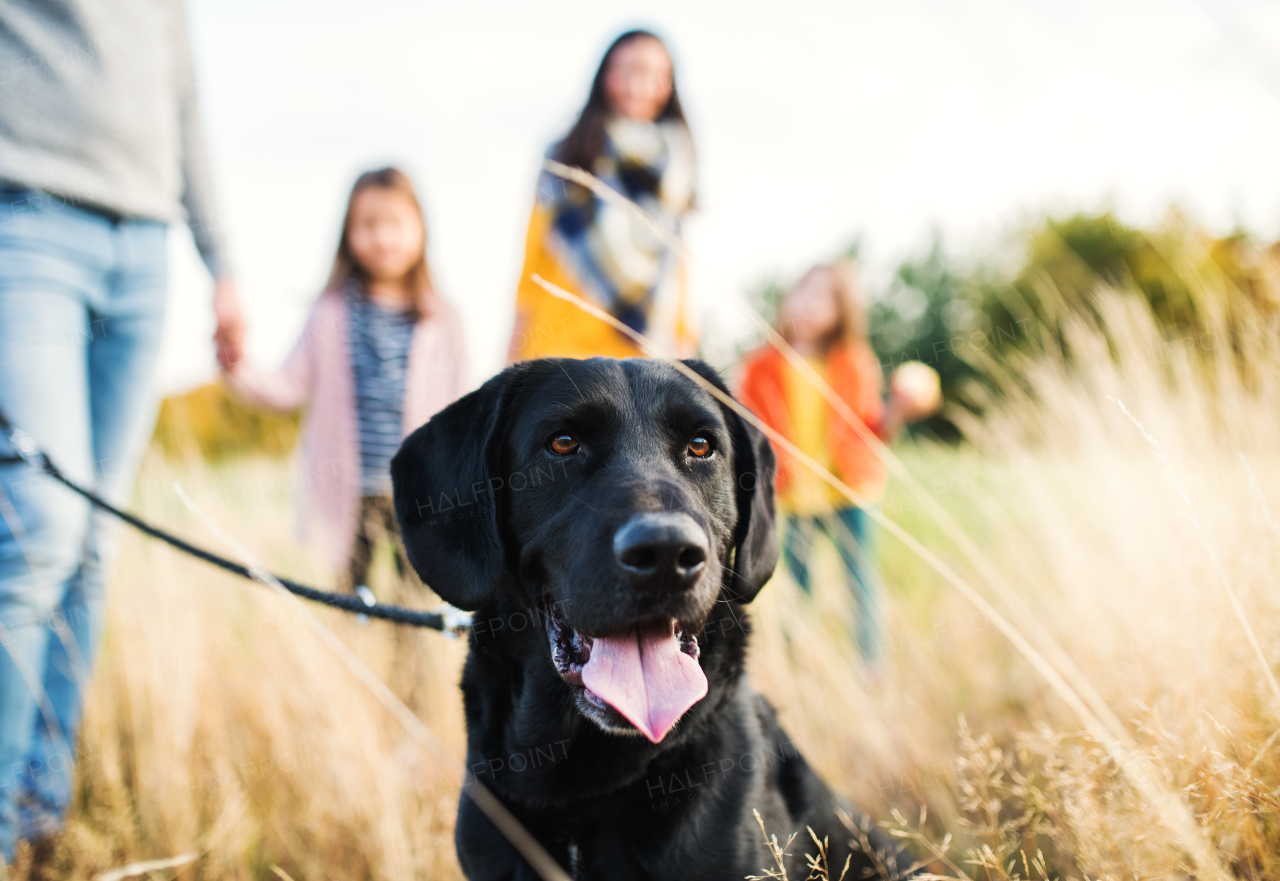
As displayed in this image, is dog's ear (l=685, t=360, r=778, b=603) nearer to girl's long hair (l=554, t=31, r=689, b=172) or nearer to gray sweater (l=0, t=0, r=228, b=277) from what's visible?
girl's long hair (l=554, t=31, r=689, b=172)

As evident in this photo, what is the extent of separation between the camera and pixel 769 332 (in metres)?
1.81

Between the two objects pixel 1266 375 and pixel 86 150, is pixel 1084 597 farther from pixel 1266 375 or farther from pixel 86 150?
pixel 86 150

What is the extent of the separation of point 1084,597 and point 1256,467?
0.83 meters

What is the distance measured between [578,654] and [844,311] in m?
3.74

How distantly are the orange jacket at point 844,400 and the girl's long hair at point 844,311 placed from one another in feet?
0.26

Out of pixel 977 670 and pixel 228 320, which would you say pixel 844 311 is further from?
pixel 228 320

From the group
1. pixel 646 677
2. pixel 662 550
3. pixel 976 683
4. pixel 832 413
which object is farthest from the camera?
pixel 832 413

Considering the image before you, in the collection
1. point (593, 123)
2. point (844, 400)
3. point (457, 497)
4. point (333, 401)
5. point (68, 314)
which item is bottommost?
point (333, 401)

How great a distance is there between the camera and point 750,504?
1852 millimetres

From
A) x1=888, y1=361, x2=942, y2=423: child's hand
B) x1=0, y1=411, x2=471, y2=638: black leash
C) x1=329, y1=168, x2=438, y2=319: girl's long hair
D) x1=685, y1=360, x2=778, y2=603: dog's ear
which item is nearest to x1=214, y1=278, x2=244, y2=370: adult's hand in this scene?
x1=329, y1=168, x2=438, y2=319: girl's long hair

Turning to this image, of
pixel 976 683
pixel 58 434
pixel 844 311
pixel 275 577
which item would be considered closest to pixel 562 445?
pixel 275 577

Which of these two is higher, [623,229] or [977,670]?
[623,229]

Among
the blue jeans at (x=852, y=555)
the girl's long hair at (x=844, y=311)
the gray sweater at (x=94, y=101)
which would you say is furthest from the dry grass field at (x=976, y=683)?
the gray sweater at (x=94, y=101)

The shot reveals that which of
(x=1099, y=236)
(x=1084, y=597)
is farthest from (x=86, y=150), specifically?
(x=1099, y=236)
